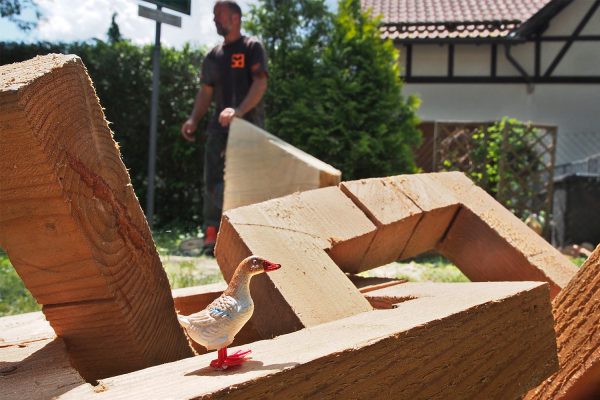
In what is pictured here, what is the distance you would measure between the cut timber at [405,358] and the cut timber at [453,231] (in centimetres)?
38

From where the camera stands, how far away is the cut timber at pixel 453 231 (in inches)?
81.8

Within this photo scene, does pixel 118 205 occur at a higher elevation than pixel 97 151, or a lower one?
lower

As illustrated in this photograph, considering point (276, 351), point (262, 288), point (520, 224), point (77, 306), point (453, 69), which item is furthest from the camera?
point (453, 69)

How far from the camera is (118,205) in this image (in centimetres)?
135

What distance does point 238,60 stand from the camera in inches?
243

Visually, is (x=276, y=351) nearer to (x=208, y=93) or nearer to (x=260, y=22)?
(x=208, y=93)

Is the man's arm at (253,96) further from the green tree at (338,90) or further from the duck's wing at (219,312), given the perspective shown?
the duck's wing at (219,312)

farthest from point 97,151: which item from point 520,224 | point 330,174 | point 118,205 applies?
point 330,174

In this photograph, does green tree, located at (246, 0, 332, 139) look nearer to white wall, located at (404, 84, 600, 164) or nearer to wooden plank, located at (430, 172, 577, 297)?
white wall, located at (404, 84, 600, 164)

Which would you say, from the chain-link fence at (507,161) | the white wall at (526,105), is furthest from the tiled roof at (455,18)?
the chain-link fence at (507,161)

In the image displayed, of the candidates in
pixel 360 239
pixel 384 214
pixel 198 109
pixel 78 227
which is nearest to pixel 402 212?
pixel 384 214

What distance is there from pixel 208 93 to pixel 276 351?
5686 millimetres

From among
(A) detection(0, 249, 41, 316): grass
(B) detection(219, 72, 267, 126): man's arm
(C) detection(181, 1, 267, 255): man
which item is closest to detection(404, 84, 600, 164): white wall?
(C) detection(181, 1, 267, 255): man

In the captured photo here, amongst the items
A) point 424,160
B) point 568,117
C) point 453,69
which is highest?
point 453,69
